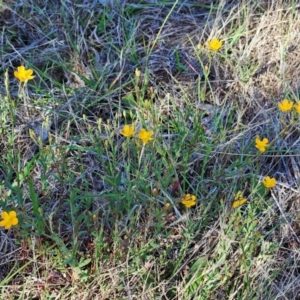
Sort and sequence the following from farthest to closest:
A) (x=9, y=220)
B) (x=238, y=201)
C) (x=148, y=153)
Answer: (x=148, y=153) < (x=238, y=201) < (x=9, y=220)

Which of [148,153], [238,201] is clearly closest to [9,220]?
[148,153]

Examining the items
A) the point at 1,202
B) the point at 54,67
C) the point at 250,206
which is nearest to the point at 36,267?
the point at 1,202

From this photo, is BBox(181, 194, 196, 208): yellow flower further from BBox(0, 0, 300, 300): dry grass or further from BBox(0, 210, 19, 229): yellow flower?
BBox(0, 210, 19, 229): yellow flower

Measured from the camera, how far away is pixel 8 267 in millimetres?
1624

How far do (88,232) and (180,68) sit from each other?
81 cm

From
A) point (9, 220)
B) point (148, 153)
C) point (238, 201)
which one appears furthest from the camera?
point (148, 153)

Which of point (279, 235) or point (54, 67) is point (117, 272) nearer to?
point (279, 235)

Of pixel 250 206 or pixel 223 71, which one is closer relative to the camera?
pixel 250 206

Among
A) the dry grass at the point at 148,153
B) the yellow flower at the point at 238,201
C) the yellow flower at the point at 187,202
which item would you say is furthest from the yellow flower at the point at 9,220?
the yellow flower at the point at 238,201

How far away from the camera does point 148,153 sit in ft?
5.64

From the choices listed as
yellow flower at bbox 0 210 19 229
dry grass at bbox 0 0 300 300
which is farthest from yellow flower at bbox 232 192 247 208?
yellow flower at bbox 0 210 19 229

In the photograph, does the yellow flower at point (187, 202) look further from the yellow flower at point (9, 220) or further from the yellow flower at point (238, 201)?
the yellow flower at point (9, 220)

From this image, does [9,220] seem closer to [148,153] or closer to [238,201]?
[148,153]

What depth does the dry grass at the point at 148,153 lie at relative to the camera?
1572 mm
